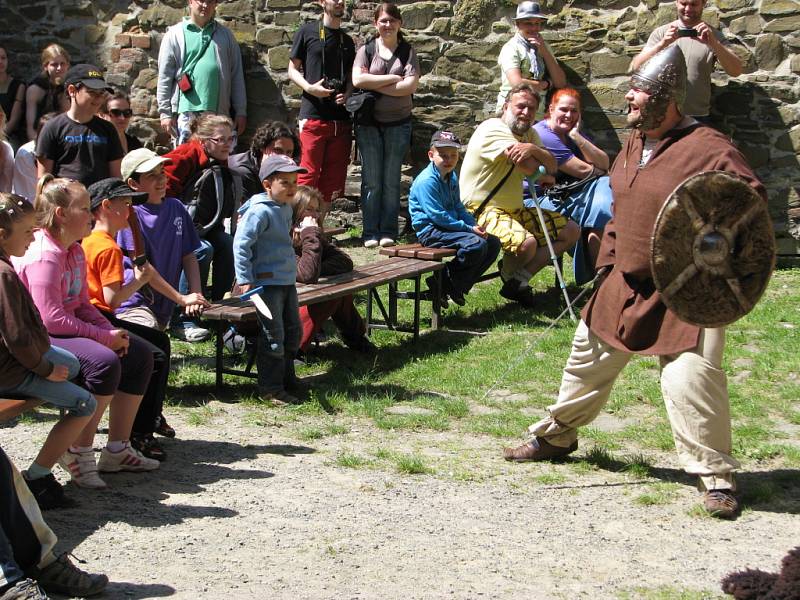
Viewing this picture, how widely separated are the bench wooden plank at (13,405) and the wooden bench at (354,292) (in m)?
1.97

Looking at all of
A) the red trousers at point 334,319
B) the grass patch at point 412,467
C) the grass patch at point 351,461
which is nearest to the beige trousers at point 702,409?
the grass patch at point 412,467

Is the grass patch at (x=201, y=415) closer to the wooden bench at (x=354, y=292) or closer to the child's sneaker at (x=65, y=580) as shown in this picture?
the wooden bench at (x=354, y=292)

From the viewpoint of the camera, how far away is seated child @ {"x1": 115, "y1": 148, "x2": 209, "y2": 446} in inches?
237

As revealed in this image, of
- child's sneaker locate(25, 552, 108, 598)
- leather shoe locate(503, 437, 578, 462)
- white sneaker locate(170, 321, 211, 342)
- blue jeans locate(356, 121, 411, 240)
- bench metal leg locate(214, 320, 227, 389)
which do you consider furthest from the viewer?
blue jeans locate(356, 121, 411, 240)

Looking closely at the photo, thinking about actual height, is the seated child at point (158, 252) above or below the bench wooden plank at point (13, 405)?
above

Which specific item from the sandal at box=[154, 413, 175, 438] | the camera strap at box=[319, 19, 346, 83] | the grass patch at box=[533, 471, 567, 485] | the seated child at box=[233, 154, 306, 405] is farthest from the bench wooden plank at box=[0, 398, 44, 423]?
the camera strap at box=[319, 19, 346, 83]

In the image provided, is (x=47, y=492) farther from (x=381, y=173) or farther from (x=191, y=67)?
(x=191, y=67)

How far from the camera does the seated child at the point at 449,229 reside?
8.82m

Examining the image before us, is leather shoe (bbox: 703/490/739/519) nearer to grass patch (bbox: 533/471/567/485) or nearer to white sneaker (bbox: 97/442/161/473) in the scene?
grass patch (bbox: 533/471/567/485)

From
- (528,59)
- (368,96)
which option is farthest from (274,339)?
(528,59)

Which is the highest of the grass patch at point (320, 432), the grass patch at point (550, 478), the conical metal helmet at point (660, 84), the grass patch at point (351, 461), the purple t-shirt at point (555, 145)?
the conical metal helmet at point (660, 84)

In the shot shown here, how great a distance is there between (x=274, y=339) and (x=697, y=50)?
5.40 m

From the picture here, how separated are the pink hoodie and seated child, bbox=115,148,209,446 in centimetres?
61

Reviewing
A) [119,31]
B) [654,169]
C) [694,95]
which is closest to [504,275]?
[694,95]
